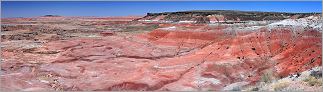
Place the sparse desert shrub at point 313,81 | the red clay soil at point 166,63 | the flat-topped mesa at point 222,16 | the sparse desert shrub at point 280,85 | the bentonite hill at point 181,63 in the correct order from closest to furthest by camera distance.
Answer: the sparse desert shrub at point 313,81, the sparse desert shrub at point 280,85, the bentonite hill at point 181,63, the red clay soil at point 166,63, the flat-topped mesa at point 222,16

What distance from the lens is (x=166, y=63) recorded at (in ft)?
77.4

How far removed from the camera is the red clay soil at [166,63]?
60.0 feet

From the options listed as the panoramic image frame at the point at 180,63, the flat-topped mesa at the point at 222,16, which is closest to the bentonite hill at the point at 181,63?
the panoramic image frame at the point at 180,63

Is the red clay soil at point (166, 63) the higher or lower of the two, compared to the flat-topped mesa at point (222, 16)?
lower

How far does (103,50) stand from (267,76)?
500 inches

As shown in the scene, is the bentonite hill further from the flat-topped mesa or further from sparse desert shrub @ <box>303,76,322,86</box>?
the flat-topped mesa

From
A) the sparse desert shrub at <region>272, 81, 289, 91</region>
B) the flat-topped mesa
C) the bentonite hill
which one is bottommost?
the sparse desert shrub at <region>272, 81, 289, 91</region>

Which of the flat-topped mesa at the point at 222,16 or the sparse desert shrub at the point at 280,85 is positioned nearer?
the sparse desert shrub at the point at 280,85

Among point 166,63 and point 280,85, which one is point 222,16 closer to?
point 166,63

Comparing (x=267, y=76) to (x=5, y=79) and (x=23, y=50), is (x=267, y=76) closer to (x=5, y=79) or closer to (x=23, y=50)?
(x=5, y=79)

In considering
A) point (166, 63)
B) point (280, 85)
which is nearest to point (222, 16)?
point (166, 63)

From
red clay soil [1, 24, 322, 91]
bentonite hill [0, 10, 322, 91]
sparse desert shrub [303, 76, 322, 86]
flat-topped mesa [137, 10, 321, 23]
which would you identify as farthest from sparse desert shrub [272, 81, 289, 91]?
flat-topped mesa [137, 10, 321, 23]

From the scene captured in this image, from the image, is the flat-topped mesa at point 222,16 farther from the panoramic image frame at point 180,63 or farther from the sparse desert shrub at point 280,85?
the sparse desert shrub at point 280,85

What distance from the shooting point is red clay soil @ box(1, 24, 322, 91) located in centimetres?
1828
